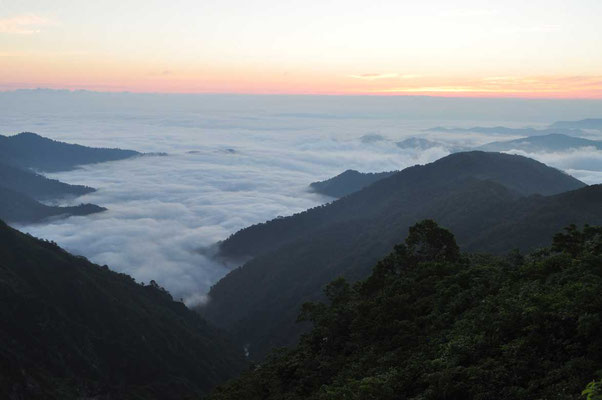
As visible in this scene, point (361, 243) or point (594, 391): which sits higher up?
point (594, 391)

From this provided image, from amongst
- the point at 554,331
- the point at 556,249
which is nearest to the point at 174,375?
the point at 556,249

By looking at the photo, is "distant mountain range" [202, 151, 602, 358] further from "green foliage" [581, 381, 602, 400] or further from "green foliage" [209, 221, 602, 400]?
"green foliage" [581, 381, 602, 400]

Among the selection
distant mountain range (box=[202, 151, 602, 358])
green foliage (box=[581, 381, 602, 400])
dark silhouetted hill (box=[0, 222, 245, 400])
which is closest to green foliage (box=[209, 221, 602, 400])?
green foliage (box=[581, 381, 602, 400])

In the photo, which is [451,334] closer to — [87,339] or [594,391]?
[594,391]

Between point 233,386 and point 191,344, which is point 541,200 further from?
point 233,386

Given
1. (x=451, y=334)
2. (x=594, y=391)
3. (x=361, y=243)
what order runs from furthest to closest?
(x=361, y=243) → (x=451, y=334) → (x=594, y=391)

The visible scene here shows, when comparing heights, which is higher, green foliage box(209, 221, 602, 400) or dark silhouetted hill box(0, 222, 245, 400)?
green foliage box(209, 221, 602, 400)

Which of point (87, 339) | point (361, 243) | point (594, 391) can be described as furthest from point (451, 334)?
point (361, 243)
